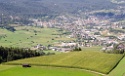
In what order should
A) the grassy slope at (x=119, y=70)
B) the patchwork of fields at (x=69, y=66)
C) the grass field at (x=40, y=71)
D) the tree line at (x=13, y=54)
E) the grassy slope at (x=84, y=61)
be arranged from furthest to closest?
the tree line at (x=13, y=54)
the grassy slope at (x=84, y=61)
the patchwork of fields at (x=69, y=66)
the grass field at (x=40, y=71)
the grassy slope at (x=119, y=70)

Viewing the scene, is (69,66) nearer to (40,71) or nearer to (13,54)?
(40,71)

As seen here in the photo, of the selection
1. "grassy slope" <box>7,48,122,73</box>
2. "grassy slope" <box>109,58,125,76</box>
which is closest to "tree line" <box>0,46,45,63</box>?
"grassy slope" <box>7,48,122,73</box>

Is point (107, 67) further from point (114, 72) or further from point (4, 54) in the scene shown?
point (4, 54)

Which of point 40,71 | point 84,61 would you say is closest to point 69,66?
point 84,61

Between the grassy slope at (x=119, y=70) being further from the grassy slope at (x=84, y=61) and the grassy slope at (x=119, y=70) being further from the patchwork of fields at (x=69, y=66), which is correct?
the grassy slope at (x=84, y=61)

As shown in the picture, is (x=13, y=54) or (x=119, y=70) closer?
(x=119, y=70)

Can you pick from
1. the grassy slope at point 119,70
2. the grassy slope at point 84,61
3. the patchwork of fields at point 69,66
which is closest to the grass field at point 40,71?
the patchwork of fields at point 69,66

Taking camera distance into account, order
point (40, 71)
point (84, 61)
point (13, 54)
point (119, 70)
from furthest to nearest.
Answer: point (13, 54), point (84, 61), point (40, 71), point (119, 70)

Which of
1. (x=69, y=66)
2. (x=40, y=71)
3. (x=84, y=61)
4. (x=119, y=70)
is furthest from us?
(x=84, y=61)

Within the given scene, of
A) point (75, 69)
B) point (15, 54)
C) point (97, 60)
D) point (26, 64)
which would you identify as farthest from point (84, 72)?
point (15, 54)
